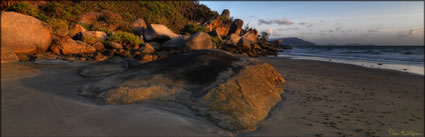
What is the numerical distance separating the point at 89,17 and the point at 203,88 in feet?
48.2

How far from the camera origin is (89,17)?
14.2 meters

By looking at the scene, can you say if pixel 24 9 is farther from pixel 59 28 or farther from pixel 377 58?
pixel 377 58

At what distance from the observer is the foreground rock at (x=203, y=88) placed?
2.62 metres

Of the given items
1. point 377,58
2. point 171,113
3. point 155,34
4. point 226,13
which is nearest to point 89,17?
point 155,34

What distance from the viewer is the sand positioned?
63.2 inches

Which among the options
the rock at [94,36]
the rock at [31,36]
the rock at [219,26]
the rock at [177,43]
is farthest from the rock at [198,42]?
the rock at [219,26]

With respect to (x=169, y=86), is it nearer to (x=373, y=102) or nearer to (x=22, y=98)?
(x=22, y=98)

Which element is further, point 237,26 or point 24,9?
point 237,26

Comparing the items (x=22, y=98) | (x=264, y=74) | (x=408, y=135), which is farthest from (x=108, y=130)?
(x=408, y=135)

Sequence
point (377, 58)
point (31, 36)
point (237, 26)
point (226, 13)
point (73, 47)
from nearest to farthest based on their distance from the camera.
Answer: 1. point (31, 36)
2. point (73, 47)
3. point (377, 58)
4. point (237, 26)
5. point (226, 13)

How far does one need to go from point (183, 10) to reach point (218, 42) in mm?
11287

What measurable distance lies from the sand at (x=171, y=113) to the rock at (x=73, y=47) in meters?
4.53

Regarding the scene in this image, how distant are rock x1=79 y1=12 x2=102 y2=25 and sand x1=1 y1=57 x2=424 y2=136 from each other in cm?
1214

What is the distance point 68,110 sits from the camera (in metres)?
1.94
